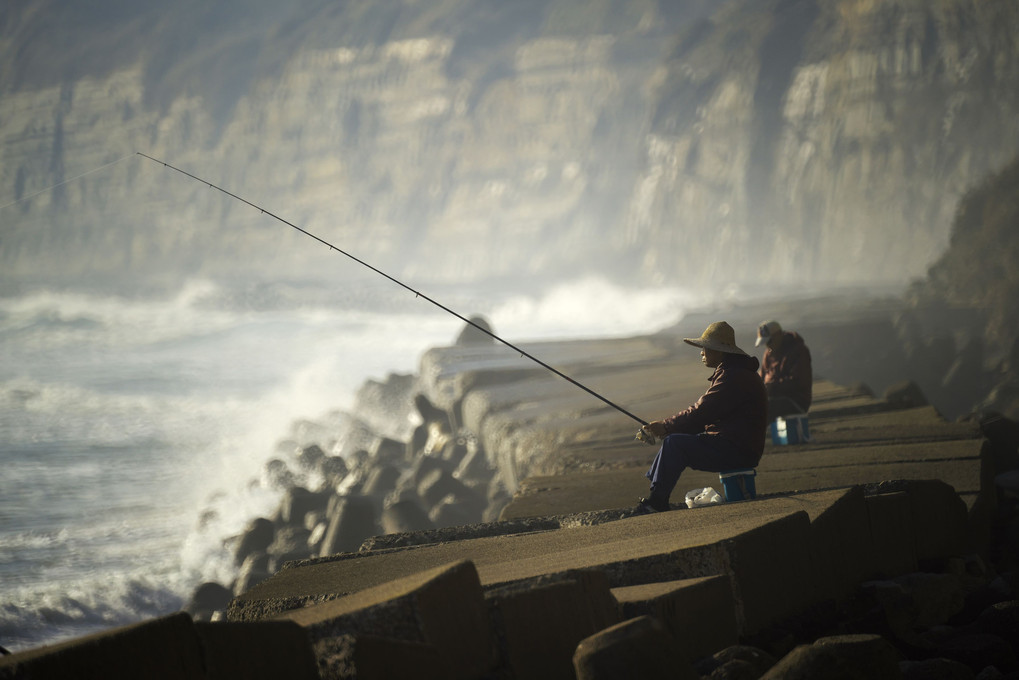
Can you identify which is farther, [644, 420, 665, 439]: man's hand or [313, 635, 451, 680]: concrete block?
[644, 420, 665, 439]: man's hand

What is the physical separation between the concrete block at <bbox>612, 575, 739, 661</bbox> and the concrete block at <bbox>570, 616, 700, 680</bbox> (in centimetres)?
34

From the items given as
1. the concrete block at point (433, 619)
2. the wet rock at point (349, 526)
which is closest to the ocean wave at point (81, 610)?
the wet rock at point (349, 526)

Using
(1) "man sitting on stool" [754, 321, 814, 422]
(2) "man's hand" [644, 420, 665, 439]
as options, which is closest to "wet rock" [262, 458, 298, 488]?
(1) "man sitting on stool" [754, 321, 814, 422]

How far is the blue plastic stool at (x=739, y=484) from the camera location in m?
4.70

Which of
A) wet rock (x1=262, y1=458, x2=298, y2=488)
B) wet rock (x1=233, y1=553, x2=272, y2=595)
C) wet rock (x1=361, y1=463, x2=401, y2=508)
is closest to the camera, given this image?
wet rock (x1=233, y1=553, x2=272, y2=595)

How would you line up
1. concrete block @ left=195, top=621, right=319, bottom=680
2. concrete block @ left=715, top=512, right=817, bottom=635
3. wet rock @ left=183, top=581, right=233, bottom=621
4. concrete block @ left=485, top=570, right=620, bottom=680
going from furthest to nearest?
wet rock @ left=183, top=581, right=233, bottom=621 < concrete block @ left=715, top=512, right=817, bottom=635 < concrete block @ left=485, top=570, right=620, bottom=680 < concrete block @ left=195, top=621, right=319, bottom=680

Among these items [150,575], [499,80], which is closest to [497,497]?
[150,575]

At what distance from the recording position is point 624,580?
3469 millimetres

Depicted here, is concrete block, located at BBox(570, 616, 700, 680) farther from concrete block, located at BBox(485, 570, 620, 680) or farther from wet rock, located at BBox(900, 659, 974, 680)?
wet rock, located at BBox(900, 659, 974, 680)

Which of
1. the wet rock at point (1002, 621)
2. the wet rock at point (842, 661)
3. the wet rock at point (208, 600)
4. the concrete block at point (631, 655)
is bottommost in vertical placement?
the wet rock at point (208, 600)

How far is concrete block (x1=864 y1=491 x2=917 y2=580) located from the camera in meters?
4.07

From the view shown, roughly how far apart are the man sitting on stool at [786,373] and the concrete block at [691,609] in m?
3.75

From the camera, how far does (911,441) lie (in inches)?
253

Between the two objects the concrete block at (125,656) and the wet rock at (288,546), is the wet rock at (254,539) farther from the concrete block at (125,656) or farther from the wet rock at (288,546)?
the concrete block at (125,656)
